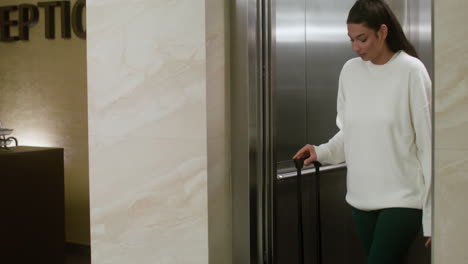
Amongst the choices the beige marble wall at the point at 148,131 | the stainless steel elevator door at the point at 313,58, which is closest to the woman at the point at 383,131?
the stainless steel elevator door at the point at 313,58

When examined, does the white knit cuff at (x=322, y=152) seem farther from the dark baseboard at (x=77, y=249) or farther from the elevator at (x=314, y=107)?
→ the dark baseboard at (x=77, y=249)

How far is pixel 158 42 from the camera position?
2.13 metres

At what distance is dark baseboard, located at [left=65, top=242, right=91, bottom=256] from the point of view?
216 inches

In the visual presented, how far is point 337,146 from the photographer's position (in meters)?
2.39

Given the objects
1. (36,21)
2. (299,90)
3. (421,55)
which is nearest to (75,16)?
(36,21)

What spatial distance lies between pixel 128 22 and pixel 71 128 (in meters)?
3.39

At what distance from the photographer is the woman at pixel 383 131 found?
2.08m

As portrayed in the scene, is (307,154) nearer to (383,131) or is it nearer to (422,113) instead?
(383,131)

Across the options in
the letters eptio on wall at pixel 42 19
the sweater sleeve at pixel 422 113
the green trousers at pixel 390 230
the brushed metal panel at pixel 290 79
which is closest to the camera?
the sweater sleeve at pixel 422 113

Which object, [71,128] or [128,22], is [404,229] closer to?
[128,22]
